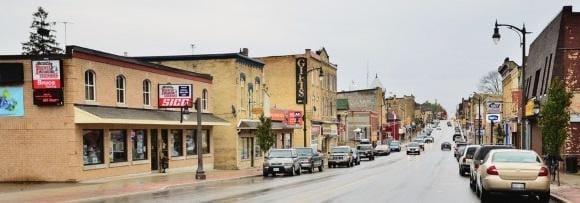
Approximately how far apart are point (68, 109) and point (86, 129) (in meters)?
1.50

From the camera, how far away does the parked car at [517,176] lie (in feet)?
58.2

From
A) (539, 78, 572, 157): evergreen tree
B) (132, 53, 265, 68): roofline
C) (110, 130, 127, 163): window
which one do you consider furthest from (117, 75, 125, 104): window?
(539, 78, 572, 157): evergreen tree

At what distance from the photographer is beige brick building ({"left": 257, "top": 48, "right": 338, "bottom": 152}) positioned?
6794 cm

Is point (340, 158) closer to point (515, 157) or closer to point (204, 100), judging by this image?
point (204, 100)

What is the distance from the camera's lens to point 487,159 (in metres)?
19.0

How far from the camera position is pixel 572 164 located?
33219mm

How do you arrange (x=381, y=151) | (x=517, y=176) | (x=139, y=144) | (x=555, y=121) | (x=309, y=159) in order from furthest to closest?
(x=381, y=151) → (x=309, y=159) → (x=139, y=144) → (x=555, y=121) → (x=517, y=176)

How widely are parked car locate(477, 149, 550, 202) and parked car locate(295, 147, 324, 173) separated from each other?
22486mm

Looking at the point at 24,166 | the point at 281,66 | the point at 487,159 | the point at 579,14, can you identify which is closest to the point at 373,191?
the point at 487,159

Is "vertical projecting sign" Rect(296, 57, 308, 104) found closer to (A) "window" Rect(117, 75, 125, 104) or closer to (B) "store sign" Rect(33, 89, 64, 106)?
(A) "window" Rect(117, 75, 125, 104)

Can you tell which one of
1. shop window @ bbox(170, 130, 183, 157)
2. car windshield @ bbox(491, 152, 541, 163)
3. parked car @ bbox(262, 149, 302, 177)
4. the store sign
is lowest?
parked car @ bbox(262, 149, 302, 177)

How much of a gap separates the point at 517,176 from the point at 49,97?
19.5 m

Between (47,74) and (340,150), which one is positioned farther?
(340,150)

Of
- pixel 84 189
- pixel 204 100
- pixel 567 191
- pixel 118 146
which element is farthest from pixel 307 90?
pixel 567 191
